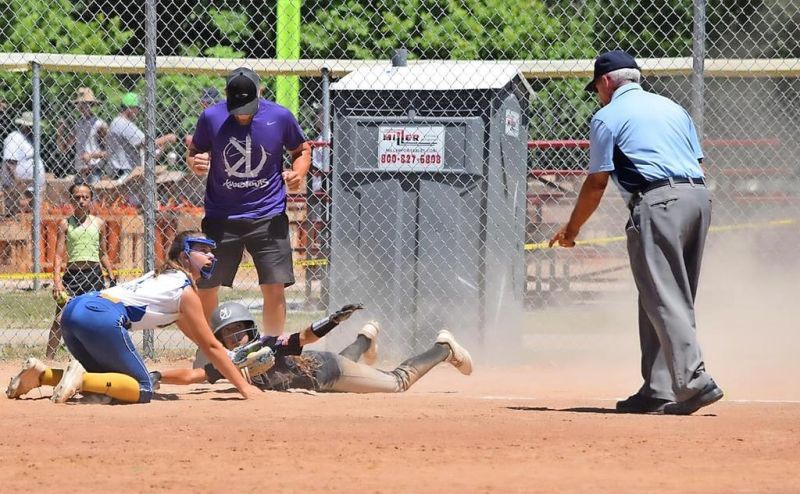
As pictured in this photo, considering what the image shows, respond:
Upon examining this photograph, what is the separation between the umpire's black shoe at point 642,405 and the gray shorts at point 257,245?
98.7 inches

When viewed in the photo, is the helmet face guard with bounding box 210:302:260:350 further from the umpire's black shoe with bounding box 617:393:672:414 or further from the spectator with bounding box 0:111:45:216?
the spectator with bounding box 0:111:45:216

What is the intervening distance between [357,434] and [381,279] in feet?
12.6

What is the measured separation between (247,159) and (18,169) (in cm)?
701

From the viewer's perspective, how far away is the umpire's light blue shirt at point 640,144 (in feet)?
23.7

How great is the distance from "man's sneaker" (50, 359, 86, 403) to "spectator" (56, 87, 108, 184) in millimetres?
6690

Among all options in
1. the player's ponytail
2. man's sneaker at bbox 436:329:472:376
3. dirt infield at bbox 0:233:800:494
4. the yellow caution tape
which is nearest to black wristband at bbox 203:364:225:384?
dirt infield at bbox 0:233:800:494

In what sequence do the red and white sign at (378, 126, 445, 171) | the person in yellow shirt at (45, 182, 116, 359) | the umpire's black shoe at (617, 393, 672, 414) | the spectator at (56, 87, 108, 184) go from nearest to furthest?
the umpire's black shoe at (617, 393, 672, 414) → the red and white sign at (378, 126, 445, 171) → the person in yellow shirt at (45, 182, 116, 359) → the spectator at (56, 87, 108, 184)

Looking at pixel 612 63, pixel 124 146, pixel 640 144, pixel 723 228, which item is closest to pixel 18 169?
pixel 124 146

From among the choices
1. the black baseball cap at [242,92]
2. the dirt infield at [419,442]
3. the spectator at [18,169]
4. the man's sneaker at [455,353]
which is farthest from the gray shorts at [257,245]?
the spectator at [18,169]

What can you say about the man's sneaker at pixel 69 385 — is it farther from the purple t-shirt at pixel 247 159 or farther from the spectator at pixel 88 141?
the spectator at pixel 88 141

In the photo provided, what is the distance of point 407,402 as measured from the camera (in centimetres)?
778

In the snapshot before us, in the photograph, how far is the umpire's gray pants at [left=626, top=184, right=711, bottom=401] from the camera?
7.09 m

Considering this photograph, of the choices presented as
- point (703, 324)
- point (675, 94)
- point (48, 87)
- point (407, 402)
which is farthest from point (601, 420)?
point (48, 87)

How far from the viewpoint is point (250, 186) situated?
894 centimetres
